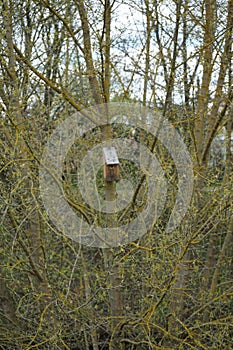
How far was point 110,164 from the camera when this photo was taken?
2840 millimetres

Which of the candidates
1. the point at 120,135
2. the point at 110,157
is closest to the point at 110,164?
the point at 110,157

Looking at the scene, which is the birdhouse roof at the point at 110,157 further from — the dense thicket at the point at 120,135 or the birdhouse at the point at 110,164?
the dense thicket at the point at 120,135

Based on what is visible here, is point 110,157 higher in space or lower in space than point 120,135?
lower

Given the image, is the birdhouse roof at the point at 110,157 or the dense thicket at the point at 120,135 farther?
the dense thicket at the point at 120,135

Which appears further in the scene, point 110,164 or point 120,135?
point 120,135

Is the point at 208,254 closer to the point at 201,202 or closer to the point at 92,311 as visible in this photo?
the point at 201,202

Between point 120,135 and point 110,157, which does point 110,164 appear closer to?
point 110,157

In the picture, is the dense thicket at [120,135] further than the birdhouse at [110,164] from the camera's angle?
Yes

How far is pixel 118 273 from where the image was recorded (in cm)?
320

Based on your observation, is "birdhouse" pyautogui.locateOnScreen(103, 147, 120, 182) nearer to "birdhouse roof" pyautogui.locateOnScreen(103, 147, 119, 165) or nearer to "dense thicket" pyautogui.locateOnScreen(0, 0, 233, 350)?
"birdhouse roof" pyautogui.locateOnScreen(103, 147, 119, 165)

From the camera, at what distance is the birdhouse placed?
282cm

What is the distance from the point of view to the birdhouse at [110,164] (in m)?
2.82

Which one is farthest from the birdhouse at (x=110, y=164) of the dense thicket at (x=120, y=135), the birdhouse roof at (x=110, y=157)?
the dense thicket at (x=120, y=135)

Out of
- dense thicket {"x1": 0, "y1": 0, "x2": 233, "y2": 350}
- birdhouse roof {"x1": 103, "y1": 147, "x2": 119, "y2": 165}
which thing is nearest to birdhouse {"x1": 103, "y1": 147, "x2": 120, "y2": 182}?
birdhouse roof {"x1": 103, "y1": 147, "x2": 119, "y2": 165}
